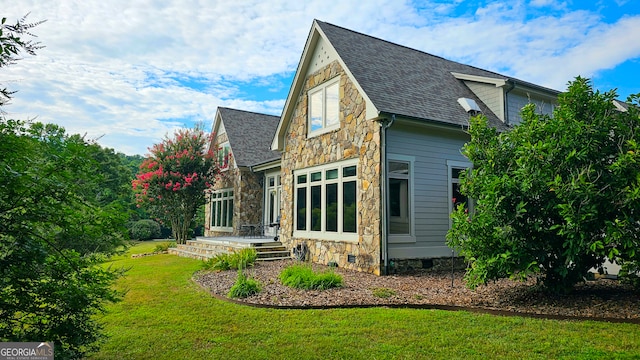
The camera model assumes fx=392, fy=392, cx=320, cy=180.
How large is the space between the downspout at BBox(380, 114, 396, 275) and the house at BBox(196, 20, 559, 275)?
0.08ft

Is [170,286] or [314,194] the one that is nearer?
[170,286]

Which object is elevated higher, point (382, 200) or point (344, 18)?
point (344, 18)

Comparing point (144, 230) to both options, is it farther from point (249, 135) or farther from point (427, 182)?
point (427, 182)

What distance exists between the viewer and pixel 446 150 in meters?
10.4

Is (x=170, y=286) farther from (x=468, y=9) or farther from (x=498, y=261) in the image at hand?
(x=468, y=9)

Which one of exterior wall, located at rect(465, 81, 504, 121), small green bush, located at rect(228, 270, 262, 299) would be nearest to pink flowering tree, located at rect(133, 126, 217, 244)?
small green bush, located at rect(228, 270, 262, 299)

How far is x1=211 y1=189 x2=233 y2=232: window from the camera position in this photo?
18.8 m

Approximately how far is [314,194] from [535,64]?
11.0 m

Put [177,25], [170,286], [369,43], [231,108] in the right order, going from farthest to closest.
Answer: [231,108]
[369,43]
[177,25]
[170,286]

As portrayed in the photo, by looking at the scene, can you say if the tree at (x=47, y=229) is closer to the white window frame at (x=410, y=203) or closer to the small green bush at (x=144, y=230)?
the white window frame at (x=410, y=203)

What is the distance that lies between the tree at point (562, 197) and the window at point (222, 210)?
14.0 metres

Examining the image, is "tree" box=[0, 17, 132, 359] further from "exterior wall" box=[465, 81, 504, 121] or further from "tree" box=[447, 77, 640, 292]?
"exterior wall" box=[465, 81, 504, 121]

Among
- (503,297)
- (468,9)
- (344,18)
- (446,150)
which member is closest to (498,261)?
(503,297)

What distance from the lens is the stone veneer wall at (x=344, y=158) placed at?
935 centimetres
